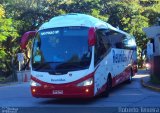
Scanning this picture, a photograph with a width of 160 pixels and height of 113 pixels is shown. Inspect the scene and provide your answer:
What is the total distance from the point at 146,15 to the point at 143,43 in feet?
15.6

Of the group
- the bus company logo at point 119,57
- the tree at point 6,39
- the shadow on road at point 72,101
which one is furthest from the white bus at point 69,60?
the tree at point 6,39

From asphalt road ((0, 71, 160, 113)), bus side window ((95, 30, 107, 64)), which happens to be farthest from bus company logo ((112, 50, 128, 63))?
asphalt road ((0, 71, 160, 113))

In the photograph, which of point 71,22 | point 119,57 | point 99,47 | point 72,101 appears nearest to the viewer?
point 71,22

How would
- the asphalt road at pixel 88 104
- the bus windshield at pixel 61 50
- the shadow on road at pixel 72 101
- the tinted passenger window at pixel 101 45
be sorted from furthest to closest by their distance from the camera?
the tinted passenger window at pixel 101 45, the shadow on road at pixel 72 101, the bus windshield at pixel 61 50, the asphalt road at pixel 88 104

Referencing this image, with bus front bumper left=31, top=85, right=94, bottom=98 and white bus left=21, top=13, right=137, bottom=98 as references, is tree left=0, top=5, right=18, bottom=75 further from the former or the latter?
bus front bumper left=31, top=85, right=94, bottom=98

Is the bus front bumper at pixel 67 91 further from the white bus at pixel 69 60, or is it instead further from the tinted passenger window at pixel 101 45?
the tinted passenger window at pixel 101 45

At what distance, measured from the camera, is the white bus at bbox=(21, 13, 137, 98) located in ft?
49.2

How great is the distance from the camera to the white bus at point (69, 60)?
49.2 feet

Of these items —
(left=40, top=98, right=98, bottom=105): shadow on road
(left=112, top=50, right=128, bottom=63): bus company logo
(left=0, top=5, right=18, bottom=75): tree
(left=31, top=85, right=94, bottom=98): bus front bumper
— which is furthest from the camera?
(left=0, top=5, right=18, bottom=75): tree

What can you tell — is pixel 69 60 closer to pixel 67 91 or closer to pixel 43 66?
pixel 43 66

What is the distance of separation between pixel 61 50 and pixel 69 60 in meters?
0.52

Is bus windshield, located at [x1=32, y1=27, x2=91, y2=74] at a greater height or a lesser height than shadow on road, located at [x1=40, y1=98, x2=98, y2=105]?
greater

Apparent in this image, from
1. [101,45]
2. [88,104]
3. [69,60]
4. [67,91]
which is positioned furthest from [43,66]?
[101,45]

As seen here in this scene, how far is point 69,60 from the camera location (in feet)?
50.0
